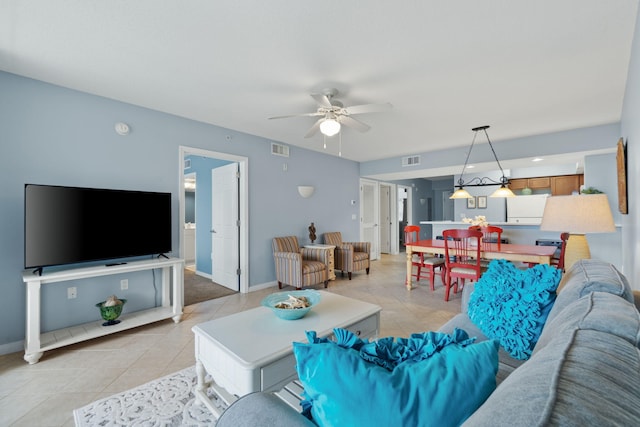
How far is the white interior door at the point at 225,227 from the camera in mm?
4504

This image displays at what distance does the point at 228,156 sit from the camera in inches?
165

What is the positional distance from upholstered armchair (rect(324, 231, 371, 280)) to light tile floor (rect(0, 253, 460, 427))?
45.8 inches

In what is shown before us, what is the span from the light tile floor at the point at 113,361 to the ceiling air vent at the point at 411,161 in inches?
113

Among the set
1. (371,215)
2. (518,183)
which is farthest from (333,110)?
(518,183)

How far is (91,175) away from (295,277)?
9.01 ft

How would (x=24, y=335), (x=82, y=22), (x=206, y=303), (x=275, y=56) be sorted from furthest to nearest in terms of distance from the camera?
(x=206, y=303)
(x=24, y=335)
(x=275, y=56)
(x=82, y=22)

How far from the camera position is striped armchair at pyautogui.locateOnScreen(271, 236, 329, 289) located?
4.27 m

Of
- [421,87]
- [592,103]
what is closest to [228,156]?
[421,87]

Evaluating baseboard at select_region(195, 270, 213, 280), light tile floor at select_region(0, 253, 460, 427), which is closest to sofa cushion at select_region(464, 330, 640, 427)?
light tile floor at select_region(0, 253, 460, 427)

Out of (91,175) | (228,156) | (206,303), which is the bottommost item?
(206,303)

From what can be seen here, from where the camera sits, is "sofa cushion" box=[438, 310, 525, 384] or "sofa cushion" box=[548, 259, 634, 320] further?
"sofa cushion" box=[438, 310, 525, 384]

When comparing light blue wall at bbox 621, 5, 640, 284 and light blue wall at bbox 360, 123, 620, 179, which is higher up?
light blue wall at bbox 360, 123, 620, 179

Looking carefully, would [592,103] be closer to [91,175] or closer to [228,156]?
[228,156]

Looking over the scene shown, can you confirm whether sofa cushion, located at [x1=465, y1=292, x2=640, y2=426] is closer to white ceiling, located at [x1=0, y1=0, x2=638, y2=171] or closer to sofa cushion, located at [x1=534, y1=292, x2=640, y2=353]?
sofa cushion, located at [x1=534, y1=292, x2=640, y2=353]
